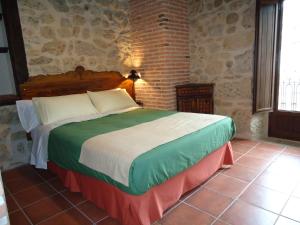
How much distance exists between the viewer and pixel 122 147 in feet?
5.62

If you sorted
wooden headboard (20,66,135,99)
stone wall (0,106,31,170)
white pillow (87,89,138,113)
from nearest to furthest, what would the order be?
stone wall (0,106,31,170) → wooden headboard (20,66,135,99) → white pillow (87,89,138,113)

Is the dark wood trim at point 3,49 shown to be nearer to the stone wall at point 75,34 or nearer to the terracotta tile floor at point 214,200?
the stone wall at point 75,34

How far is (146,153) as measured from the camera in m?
1.61

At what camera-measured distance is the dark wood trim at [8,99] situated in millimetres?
2756

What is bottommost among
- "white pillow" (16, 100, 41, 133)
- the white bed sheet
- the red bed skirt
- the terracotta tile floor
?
the terracotta tile floor

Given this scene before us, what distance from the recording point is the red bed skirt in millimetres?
1608

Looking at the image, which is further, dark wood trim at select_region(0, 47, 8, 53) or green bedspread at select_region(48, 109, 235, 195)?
dark wood trim at select_region(0, 47, 8, 53)

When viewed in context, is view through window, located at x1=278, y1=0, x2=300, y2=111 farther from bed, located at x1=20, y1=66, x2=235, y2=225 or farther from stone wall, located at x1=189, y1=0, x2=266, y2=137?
bed, located at x1=20, y1=66, x2=235, y2=225

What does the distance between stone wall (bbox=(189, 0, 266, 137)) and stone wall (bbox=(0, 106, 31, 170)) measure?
2934mm

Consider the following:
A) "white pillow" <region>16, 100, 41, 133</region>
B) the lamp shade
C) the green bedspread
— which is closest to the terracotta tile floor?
the green bedspread

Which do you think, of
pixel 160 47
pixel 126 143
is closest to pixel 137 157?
pixel 126 143

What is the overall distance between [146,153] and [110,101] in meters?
1.76

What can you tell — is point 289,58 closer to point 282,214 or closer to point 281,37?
point 281,37

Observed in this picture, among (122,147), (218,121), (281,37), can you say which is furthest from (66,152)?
(281,37)
